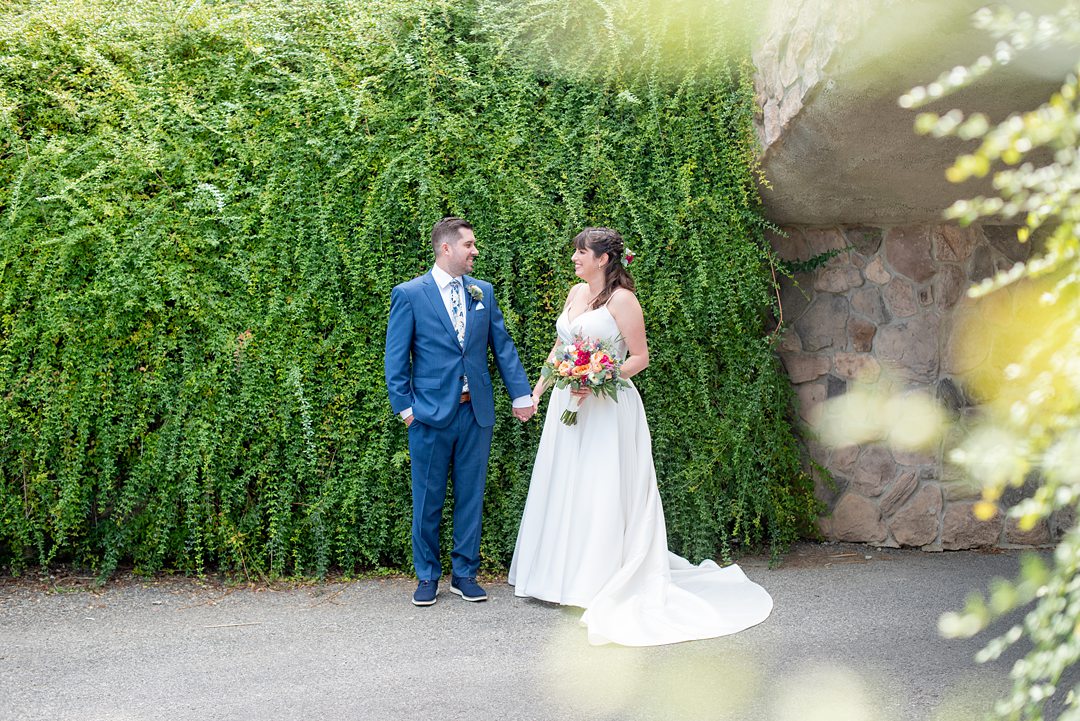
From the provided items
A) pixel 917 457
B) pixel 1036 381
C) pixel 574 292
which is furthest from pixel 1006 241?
pixel 1036 381

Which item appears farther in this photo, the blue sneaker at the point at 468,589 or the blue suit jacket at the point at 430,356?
the blue sneaker at the point at 468,589

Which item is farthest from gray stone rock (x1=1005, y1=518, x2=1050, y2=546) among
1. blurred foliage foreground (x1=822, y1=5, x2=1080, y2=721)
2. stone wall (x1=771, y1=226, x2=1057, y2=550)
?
blurred foliage foreground (x1=822, y1=5, x2=1080, y2=721)

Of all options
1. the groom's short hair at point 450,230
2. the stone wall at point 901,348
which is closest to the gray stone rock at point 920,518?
the stone wall at point 901,348

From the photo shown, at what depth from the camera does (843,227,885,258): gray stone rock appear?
5.82m

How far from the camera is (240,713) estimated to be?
3.50 meters

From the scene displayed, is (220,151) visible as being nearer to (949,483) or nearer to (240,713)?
(240,713)

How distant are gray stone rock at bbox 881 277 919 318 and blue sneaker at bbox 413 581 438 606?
3327 mm

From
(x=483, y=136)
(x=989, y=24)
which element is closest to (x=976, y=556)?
(x=483, y=136)

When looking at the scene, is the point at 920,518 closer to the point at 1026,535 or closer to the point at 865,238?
the point at 1026,535

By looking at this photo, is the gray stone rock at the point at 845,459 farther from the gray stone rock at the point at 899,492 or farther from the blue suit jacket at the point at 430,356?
the blue suit jacket at the point at 430,356

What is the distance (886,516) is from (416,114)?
3855mm

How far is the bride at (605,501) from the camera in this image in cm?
464

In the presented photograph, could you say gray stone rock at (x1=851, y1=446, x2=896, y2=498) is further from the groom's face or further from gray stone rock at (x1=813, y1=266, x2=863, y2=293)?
the groom's face

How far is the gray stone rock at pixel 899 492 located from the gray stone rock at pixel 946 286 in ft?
3.60
